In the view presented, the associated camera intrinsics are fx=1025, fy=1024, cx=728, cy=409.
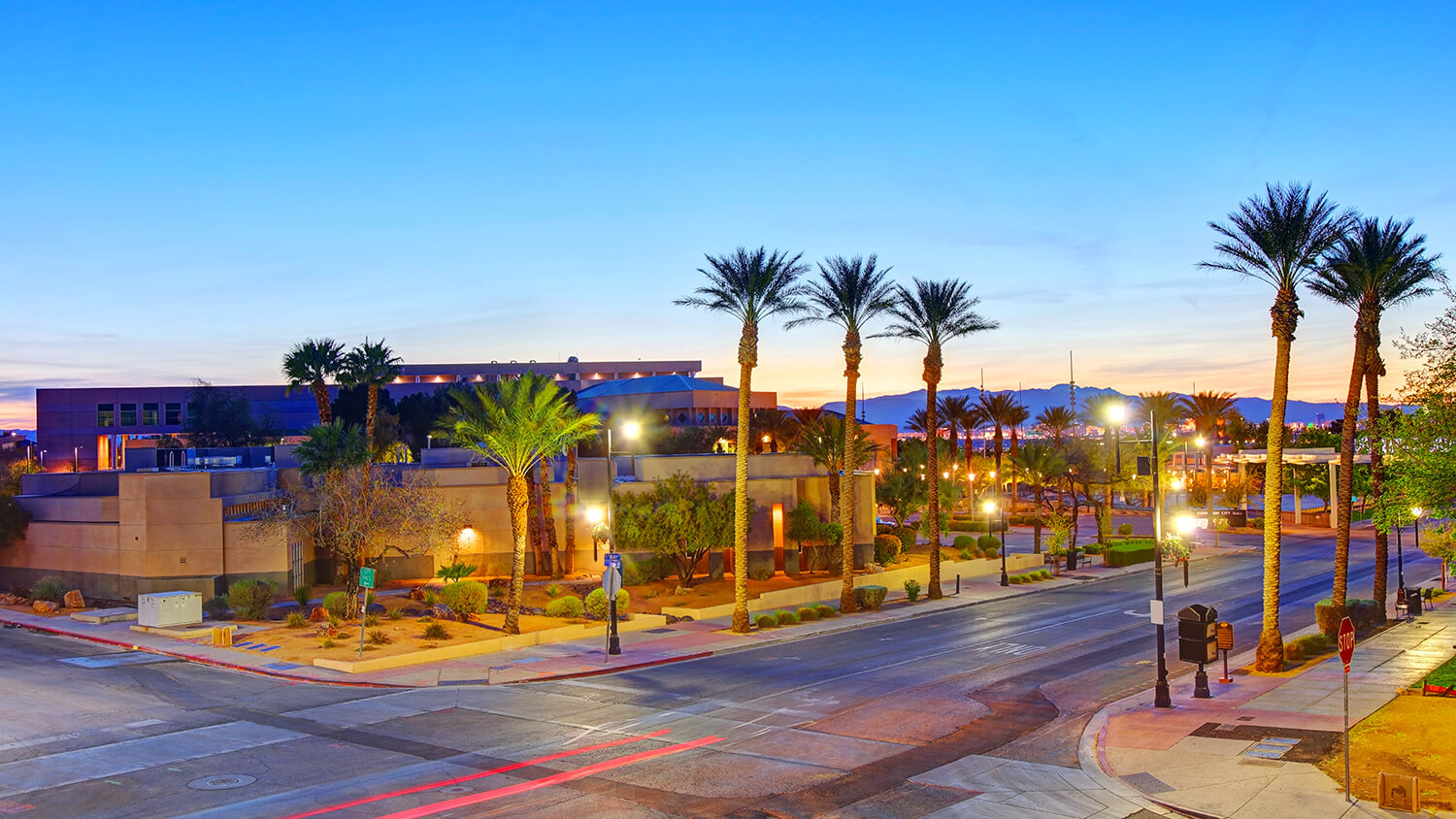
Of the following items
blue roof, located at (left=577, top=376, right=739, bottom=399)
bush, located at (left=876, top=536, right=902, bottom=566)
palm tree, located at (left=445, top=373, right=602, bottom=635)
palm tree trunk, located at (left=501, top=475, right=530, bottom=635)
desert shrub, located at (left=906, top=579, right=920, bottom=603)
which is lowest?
desert shrub, located at (left=906, top=579, right=920, bottom=603)

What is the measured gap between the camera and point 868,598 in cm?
3956

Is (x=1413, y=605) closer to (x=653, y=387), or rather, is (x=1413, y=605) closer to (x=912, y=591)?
(x=912, y=591)

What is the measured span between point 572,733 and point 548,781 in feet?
11.3

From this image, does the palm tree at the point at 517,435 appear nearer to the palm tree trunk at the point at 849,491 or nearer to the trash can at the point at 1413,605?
the palm tree trunk at the point at 849,491

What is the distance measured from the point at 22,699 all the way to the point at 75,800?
30.8ft

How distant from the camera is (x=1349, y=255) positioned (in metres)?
30.0

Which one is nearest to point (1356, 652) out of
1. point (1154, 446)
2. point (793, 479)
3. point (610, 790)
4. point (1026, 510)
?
point (1154, 446)

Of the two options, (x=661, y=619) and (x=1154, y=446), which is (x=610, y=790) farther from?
(x=661, y=619)

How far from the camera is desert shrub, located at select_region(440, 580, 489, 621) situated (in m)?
34.3

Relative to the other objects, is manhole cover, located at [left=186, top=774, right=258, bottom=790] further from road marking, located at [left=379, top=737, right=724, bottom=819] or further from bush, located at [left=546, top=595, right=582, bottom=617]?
bush, located at [left=546, top=595, right=582, bottom=617]

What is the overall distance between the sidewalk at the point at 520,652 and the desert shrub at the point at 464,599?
475 centimetres

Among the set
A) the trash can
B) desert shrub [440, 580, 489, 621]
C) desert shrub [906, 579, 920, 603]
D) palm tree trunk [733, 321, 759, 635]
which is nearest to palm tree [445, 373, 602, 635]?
desert shrub [440, 580, 489, 621]

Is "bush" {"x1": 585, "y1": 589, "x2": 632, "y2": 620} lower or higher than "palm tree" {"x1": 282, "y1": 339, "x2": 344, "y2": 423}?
lower

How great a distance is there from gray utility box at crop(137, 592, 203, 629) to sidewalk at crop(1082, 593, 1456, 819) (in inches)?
1089
